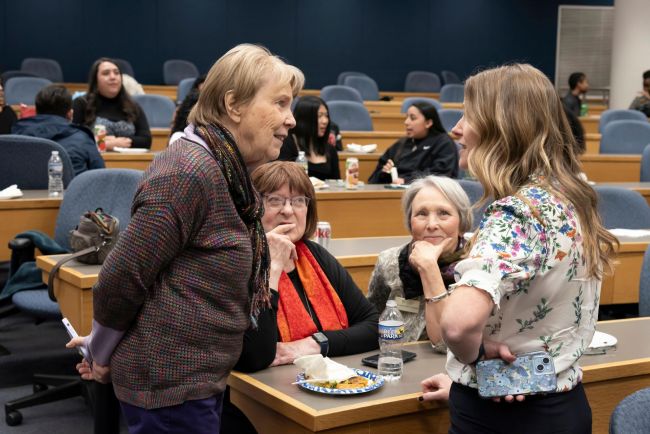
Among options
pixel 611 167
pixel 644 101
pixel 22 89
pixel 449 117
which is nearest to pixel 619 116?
pixel 644 101

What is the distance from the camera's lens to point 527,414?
1.79 metres

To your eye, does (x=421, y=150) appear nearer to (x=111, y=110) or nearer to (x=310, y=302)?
(x=111, y=110)

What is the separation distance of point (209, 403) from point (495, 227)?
695 mm

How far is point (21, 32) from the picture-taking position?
45.3 ft

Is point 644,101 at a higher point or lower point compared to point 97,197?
higher

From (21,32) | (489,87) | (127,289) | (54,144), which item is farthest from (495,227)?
(21,32)

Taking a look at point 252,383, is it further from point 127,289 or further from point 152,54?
point 152,54

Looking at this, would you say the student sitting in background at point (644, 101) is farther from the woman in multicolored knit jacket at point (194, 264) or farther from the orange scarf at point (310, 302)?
the woman in multicolored knit jacket at point (194, 264)

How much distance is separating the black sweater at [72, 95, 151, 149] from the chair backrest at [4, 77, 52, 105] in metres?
4.30

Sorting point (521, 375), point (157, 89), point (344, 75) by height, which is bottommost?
point (521, 375)

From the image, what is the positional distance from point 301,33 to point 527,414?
46.8 ft

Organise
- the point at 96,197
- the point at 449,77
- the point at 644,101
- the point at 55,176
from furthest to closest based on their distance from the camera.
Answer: the point at 449,77 → the point at 644,101 → the point at 55,176 → the point at 96,197

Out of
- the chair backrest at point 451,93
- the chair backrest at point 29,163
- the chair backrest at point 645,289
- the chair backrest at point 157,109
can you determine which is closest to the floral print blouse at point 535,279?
the chair backrest at point 645,289

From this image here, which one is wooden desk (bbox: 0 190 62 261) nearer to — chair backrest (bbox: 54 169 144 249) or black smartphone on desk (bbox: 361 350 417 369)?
chair backrest (bbox: 54 169 144 249)
